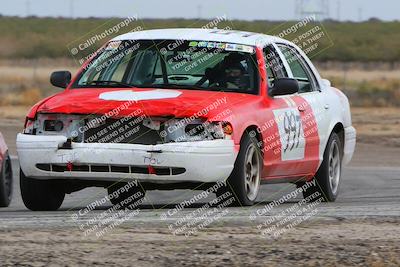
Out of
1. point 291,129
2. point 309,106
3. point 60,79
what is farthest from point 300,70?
point 60,79

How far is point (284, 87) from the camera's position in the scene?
1205cm

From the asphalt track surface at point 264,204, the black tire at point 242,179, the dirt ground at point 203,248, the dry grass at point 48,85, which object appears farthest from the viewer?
the dry grass at point 48,85

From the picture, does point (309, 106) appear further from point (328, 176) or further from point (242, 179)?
point (242, 179)

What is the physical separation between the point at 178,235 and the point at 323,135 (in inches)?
187

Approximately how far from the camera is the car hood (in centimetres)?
1096

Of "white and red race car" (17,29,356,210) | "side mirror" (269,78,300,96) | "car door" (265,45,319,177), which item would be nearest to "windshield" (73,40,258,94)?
"white and red race car" (17,29,356,210)

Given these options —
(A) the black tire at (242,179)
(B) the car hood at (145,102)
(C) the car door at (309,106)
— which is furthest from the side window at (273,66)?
(A) the black tire at (242,179)

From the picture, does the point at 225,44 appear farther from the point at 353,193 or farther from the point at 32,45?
the point at 32,45

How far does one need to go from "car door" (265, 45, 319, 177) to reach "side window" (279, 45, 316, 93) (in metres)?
0.01

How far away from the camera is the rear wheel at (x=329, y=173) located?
13375mm

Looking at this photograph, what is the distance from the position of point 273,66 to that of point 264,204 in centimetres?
132

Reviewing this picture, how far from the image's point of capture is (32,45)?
7212 cm

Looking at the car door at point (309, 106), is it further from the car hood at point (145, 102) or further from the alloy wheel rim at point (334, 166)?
the car hood at point (145, 102)

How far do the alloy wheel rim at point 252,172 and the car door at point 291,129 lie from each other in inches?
12.5
